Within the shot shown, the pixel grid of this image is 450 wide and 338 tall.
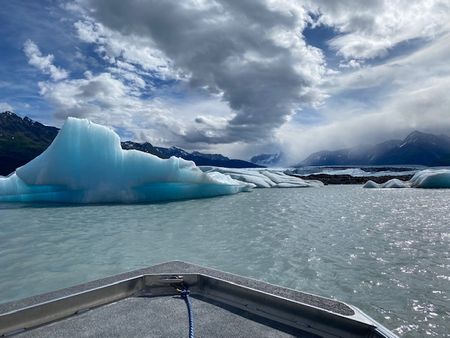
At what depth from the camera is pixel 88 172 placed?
2014cm

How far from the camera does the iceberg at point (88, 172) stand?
19891 mm

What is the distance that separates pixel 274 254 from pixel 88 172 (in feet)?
50.2

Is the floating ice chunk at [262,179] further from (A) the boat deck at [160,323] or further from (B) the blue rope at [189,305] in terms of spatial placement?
(A) the boat deck at [160,323]

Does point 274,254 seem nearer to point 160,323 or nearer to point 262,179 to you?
point 160,323

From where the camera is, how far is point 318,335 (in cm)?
265

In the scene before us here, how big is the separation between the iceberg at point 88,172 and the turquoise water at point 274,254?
5.72 meters

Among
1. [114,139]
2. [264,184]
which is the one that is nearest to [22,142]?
[264,184]

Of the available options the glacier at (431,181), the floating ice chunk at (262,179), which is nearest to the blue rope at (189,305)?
the floating ice chunk at (262,179)

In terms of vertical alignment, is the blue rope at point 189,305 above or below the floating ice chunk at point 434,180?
below

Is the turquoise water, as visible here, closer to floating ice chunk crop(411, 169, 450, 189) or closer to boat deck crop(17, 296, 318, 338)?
boat deck crop(17, 296, 318, 338)

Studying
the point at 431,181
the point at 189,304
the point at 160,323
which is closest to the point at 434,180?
the point at 431,181

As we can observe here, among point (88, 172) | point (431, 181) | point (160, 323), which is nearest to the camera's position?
point (160, 323)

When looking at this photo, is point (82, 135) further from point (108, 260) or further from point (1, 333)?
point (1, 333)

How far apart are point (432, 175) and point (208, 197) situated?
32292 millimetres
